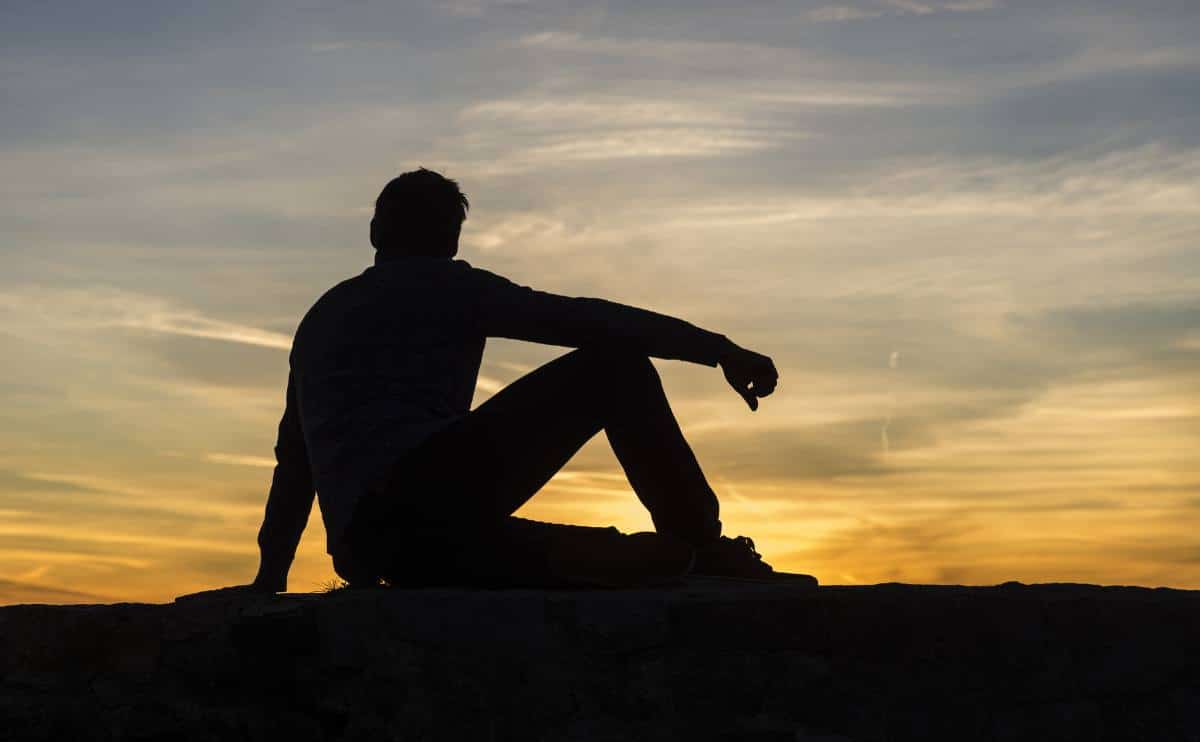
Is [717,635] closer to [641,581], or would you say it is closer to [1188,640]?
[641,581]

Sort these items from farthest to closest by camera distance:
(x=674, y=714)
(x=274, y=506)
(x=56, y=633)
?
(x=274, y=506), (x=56, y=633), (x=674, y=714)

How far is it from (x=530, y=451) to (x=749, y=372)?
812 millimetres

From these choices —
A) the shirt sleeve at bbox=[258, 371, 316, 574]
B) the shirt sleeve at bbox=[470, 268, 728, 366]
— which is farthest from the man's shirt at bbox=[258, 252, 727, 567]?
the shirt sleeve at bbox=[258, 371, 316, 574]

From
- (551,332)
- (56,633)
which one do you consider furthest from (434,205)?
(56,633)

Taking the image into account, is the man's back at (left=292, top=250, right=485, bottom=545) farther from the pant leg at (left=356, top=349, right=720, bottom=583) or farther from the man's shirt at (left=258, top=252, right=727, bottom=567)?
the pant leg at (left=356, top=349, right=720, bottom=583)

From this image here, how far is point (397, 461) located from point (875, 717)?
1.81 meters

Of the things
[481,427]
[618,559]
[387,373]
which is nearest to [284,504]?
[387,373]

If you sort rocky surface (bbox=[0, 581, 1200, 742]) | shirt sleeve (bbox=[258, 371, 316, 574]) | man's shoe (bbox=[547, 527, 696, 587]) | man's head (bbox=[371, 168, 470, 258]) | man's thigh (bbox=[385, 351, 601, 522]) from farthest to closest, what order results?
shirt sleeve (bbox=[258, 371, 316, 574]), man's head (bbox=[371, 168, 470, 258]), man's shoe (bbox=[547, 527, 696, 587]), man's thigh (bbox=[385, 351, 601, 522]), rocky surface (bbox=[0, 581, 1200, 742])

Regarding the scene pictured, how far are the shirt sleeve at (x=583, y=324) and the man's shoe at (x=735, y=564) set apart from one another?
76cm

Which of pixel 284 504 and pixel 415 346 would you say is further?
pixel 284 504

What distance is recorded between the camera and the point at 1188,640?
6.18 m

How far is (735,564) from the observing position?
6.72 meters

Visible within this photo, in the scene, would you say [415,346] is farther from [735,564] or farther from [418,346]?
[735,564]

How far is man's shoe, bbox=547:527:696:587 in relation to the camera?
6297mm
